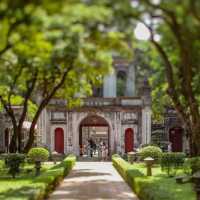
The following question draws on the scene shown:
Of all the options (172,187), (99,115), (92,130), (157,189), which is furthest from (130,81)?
(157,189)

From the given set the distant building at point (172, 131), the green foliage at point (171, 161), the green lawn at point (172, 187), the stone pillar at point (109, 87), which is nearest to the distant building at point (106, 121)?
the distant building at point (172, 131)

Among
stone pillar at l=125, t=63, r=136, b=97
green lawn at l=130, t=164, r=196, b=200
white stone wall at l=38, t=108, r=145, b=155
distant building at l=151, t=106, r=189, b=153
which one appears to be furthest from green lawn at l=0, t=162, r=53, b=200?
stone pillar at l=125, t=63, r=136, b=97

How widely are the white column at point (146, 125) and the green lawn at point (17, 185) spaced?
1740 centimetres

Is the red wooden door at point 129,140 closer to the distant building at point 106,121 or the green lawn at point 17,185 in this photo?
the distant building at point 106,121

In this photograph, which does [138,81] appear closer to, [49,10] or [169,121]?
[169,121]

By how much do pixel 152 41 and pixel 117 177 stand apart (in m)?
16.5

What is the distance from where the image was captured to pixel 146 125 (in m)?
46.3

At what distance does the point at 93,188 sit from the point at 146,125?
23263mm

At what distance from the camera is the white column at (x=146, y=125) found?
4616 centimetres

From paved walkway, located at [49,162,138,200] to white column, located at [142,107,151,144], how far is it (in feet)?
51.9

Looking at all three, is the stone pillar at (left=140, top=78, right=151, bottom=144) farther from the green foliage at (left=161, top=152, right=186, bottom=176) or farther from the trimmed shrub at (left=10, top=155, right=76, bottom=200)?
the trimmed shrub at (left=10, top=155, right=76, bottom=200)

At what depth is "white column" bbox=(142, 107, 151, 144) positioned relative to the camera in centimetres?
4616

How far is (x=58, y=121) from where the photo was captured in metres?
46.6

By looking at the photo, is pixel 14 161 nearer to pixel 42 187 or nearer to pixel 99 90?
pixel 42 187
